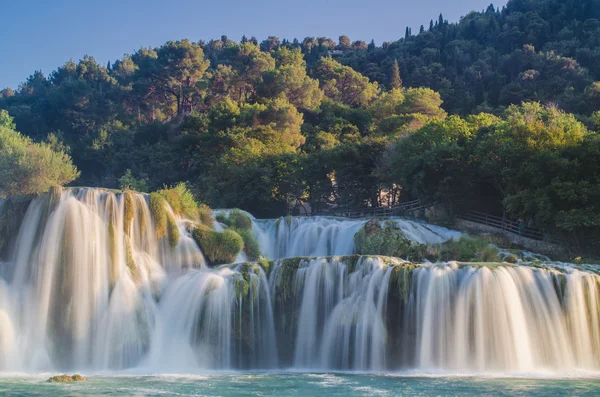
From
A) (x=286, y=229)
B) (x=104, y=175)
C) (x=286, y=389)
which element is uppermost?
(x=104, y=175)

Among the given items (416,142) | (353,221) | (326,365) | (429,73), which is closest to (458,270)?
(326,365)

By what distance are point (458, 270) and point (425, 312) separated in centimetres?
182

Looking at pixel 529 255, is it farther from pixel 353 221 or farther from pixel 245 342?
pixel 245 342

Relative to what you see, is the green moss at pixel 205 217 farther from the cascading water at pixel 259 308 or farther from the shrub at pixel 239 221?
the cascading water at pixel 259 308

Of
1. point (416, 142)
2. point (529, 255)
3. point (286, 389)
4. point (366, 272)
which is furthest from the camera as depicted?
point (416, 142)

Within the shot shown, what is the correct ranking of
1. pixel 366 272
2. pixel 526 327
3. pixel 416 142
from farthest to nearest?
pixel 416 142 → pixel 366 272 → pixel 526 327

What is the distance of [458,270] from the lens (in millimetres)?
22062

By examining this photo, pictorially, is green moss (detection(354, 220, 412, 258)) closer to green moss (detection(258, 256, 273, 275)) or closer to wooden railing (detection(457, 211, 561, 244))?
wooden railing (detection(457, 211, 561, 244))

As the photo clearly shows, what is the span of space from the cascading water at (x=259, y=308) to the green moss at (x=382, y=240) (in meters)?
7.68

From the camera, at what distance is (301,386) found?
1808 cm

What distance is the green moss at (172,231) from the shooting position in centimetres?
2706

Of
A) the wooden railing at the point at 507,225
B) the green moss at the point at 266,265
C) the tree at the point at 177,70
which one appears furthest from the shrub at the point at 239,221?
the tree at the point at 177,70

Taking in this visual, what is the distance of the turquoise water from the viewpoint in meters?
16.6

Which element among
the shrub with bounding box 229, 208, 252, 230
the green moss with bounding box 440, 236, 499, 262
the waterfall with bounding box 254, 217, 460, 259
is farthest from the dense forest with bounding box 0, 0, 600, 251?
the shrub with bounding box 229, 208, 252, 230
